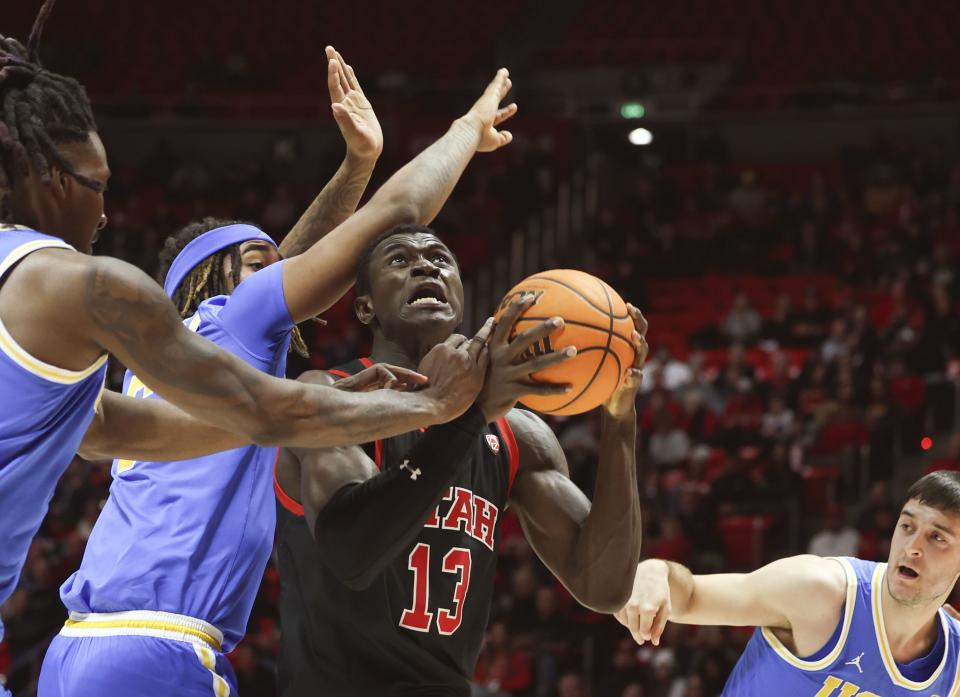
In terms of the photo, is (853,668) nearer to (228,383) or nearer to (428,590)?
(428,590)

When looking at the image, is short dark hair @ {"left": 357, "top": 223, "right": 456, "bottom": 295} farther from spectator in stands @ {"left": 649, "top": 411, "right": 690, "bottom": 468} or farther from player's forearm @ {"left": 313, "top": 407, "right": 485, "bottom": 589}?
spectator in stands @ {"left": 649, "top": 411, "right": 690, "bottom": 468}

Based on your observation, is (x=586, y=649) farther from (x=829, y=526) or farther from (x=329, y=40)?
(x=329, y=40)

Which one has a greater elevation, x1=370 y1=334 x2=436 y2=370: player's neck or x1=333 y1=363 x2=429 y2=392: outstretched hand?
x1=370 y1=334 x2=436 y2=370: player's neck

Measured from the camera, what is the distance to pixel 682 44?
21.0 meters

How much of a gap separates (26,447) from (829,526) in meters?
9.37

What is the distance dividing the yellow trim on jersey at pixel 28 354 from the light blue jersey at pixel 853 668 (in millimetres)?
2809

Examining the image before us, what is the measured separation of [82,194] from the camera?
2.88 meters

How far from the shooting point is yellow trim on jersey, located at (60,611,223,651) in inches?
138

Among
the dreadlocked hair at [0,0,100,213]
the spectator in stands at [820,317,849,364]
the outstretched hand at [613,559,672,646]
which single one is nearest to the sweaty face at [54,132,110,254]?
the dreadlocked hair at [0,0,100,213]

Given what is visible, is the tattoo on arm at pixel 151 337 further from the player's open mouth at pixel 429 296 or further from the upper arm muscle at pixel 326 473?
the player's open mouth at pixel 429 296

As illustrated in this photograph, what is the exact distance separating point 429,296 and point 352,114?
0.80 m

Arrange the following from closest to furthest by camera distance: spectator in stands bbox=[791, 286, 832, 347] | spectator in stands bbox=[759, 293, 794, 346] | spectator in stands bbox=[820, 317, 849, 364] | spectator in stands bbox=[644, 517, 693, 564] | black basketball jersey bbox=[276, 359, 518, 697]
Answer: black basketball jersey bbox=[276, 359, 518, 697] → spectator in stands bbox=[644, 517, 693, 564] → spectator in stands bbox=[820, 317, 849, 364] → spectator in stands bbox=[791, 286, 832, 347] → spectator in stands bbox=[759, 293, 794, 346]

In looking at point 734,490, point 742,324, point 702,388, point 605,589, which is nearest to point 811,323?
point 742,324

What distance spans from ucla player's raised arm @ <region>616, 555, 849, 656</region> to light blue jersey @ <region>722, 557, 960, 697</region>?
0.04 metres
